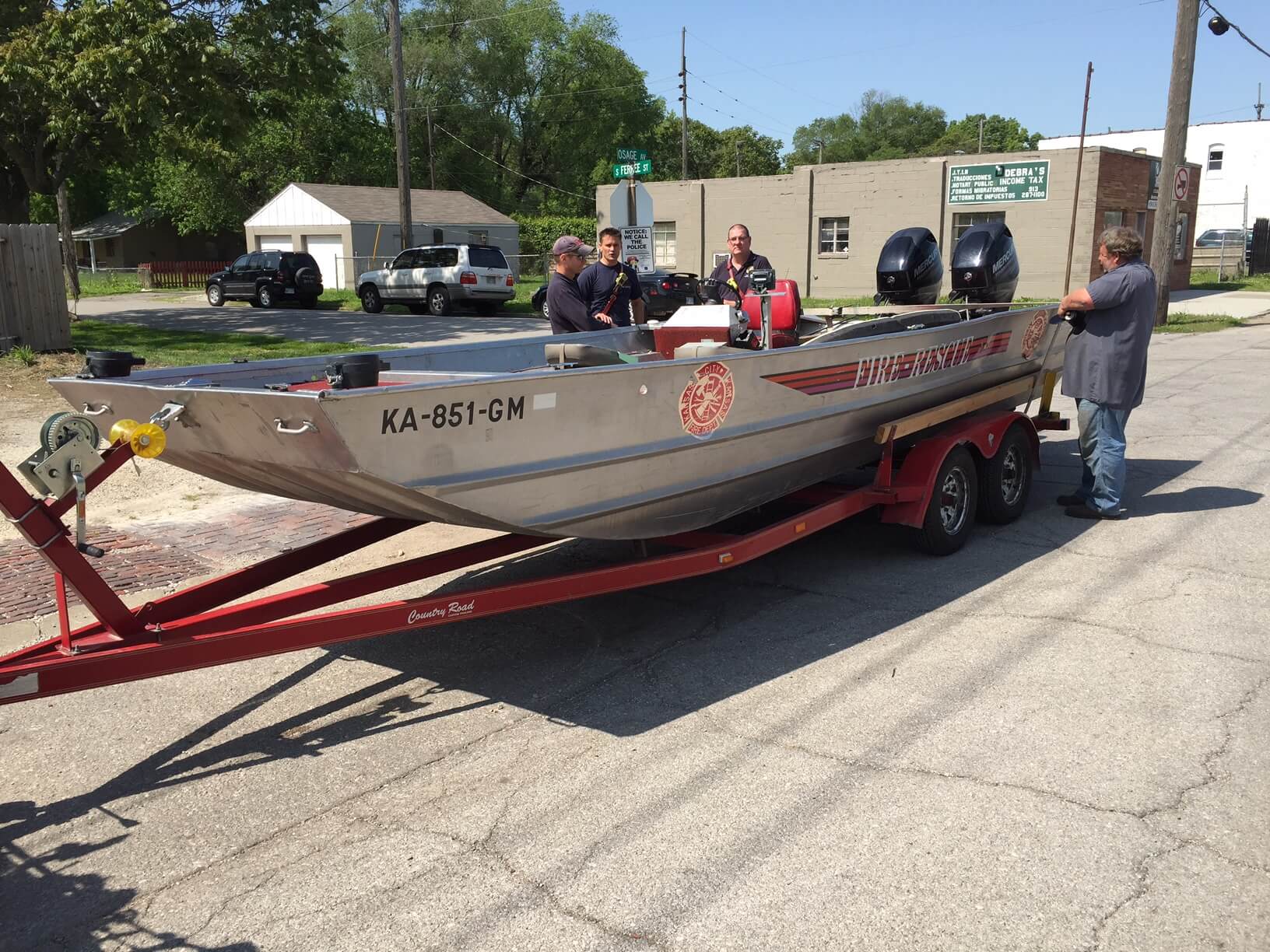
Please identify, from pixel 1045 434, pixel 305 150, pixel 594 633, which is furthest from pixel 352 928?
pixel 305 150

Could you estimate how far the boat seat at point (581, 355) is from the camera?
496 cm

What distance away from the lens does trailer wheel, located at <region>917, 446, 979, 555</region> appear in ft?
20.2

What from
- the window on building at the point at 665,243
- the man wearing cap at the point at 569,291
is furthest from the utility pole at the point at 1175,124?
the window on building at the point at 665,243

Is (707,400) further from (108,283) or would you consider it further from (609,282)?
(108,283)

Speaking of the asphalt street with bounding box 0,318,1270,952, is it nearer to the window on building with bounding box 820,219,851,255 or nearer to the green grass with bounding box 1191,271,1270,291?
the window on building with bounding box 820,219,851,255

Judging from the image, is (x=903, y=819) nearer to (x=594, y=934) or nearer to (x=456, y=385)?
(x=594, y=934)

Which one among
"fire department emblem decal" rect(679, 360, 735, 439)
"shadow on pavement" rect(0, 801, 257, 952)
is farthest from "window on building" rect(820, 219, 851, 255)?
"shadow on pavement" rect(0, 801, 257, 952)

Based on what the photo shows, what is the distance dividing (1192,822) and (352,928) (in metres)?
2.64

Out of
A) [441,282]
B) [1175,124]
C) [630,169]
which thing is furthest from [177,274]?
[1175,124]

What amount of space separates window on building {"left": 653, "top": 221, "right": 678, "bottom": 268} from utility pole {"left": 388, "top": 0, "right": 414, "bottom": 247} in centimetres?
982

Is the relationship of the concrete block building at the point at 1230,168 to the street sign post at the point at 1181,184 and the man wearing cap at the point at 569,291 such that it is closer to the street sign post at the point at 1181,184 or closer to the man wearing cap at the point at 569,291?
the street sign post at the point at 1181,184

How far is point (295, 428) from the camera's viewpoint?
3594 mm

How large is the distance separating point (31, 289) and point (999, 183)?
23864 millimetres

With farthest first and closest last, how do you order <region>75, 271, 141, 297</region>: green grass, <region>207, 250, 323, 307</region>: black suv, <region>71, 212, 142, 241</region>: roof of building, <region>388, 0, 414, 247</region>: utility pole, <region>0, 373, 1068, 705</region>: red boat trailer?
<region>71, 212, 142, 241</region>: roof of building, <region>75, 271, 141, 297</region>: green grass, <region>207, 250, 323, 307</region>: black suv, <region>388, 0, 414, 247</region>: utility pole, <region>0, 373, 1068, 705</region>: red boat trailer
